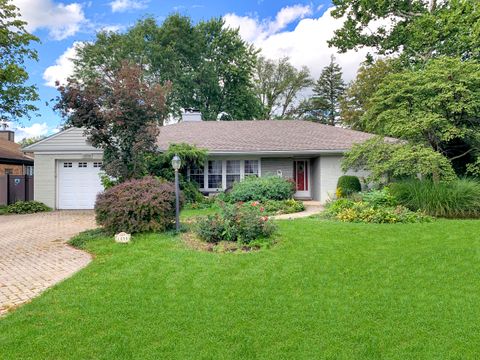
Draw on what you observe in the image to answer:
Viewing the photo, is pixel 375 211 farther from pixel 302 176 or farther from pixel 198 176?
pixel 198 176

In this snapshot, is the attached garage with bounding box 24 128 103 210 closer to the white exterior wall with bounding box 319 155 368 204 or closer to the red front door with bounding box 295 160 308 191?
the red front door with bounding box 295 160 308 191

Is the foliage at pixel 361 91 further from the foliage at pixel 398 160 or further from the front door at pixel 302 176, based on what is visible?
the foliage at pixel 398 160

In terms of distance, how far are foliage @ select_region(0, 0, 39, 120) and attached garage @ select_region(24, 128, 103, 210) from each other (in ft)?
10.6

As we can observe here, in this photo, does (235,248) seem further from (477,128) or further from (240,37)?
(240,37)

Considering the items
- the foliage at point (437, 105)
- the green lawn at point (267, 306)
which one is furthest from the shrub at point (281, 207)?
the green lawn at point (267, 306)

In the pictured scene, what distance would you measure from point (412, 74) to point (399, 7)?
8902 mm

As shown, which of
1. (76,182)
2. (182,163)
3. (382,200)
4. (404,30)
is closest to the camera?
(382,200)

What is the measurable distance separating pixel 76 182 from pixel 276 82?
25935 mm

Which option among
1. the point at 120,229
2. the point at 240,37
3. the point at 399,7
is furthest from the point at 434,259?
the point at 240,37

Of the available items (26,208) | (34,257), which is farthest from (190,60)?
(34,257)

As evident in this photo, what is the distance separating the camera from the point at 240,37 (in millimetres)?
32750

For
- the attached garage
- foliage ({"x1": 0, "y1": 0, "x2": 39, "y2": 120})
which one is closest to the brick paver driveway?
the attached garage

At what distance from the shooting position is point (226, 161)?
1642 centimetres

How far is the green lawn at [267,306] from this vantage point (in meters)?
3.12
